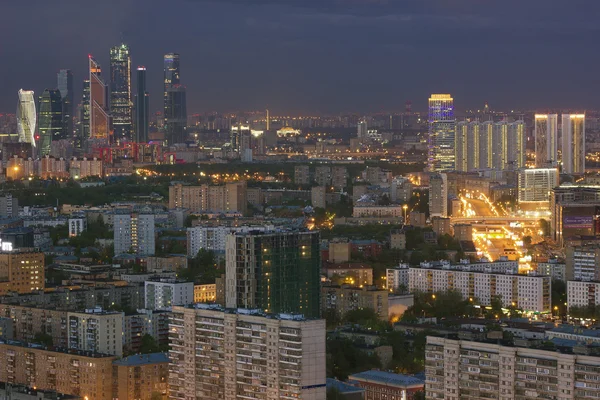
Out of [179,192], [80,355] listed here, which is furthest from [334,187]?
[80,355]

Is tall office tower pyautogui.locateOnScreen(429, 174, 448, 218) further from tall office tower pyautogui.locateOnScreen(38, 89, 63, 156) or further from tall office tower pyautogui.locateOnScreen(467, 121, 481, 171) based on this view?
tall office tower pyautogui.locateOnScreen(38, 89, 63, 156)

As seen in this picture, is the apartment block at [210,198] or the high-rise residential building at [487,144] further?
the high-rise residential building at [487,144]

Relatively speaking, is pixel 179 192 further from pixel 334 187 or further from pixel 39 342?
pixel 39 342

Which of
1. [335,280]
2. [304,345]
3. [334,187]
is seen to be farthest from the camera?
[334,187]

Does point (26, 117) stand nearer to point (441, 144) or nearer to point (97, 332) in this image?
point (441, 144)

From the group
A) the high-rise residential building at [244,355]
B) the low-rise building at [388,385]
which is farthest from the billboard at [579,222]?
the high-rise residential building at [244,355]

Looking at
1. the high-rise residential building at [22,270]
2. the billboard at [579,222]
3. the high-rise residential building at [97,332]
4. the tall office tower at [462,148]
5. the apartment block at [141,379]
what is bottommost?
the apartment block at [141,379]

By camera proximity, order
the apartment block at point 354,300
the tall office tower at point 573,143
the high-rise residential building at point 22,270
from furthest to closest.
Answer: the tall office tower at point 573,143 → the high-rise residential building at point 22,270 → the apartment block at point 354,300

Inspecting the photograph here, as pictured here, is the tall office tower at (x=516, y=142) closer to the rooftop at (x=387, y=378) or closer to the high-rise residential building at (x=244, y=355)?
the rooftop at (x=387, y=378)
